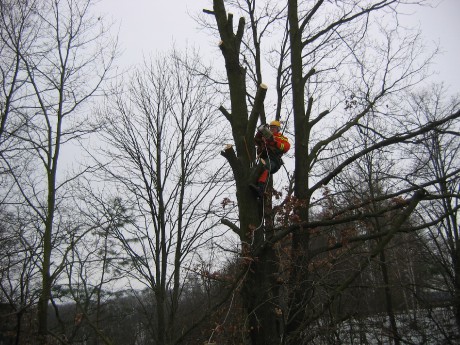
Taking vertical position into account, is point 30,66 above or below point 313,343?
above

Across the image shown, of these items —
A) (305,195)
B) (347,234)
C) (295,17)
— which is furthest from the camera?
(295,17)

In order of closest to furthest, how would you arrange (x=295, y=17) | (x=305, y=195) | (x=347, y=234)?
(x=347, y=234) < (x=305, y=195) < (x=295, y=17)

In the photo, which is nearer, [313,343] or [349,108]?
[313,343]

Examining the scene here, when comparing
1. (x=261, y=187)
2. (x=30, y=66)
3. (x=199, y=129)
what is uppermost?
(x=30, y=66)

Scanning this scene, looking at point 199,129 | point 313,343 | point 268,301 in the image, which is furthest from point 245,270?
point 199,129

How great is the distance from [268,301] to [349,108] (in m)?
4.01

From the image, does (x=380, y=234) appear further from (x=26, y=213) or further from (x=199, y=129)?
(x=26, y=213)

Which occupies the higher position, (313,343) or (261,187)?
(261,187)

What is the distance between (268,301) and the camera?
3588 mm

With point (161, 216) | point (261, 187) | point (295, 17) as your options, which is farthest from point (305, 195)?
point (161, 216)

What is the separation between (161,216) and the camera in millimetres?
7500

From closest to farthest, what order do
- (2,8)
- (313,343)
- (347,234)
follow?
(313,343)
(347,234)
(2,8)

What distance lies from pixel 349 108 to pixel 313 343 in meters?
4.20

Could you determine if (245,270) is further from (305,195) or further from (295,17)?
(295,17)
